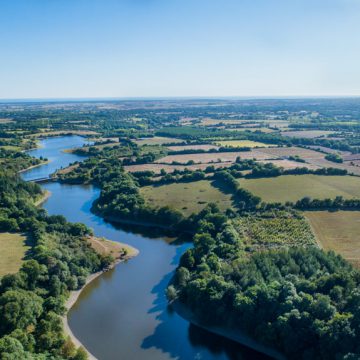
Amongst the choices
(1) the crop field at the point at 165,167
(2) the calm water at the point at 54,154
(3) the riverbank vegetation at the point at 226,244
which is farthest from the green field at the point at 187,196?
(2) the calm water at the point at 54,154

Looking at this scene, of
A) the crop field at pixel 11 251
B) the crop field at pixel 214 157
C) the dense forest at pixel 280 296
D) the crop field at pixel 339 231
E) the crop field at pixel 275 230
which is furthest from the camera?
the crop field at pixel 214 157

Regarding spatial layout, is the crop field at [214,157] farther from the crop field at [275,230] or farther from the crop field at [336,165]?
the crop field at [275,230]

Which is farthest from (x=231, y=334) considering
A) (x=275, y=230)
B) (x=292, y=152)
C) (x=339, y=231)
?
(x=292, y=152)

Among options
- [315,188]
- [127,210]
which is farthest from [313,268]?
[315,188]

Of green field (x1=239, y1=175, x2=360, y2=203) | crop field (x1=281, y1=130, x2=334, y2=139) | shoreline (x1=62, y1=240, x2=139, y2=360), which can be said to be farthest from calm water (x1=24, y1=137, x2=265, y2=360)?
crop field (x1=281, y1=130, x2=334, y2=139)

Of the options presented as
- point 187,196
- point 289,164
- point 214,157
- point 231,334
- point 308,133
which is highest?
point 308,133

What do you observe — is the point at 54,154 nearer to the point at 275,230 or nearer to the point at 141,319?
the point at 275,230

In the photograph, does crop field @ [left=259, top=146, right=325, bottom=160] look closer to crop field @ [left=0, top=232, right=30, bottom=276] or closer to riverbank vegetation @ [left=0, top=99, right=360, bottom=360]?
riverbank vegetation @ [left=0, top=99, right=360, bottom=360]
